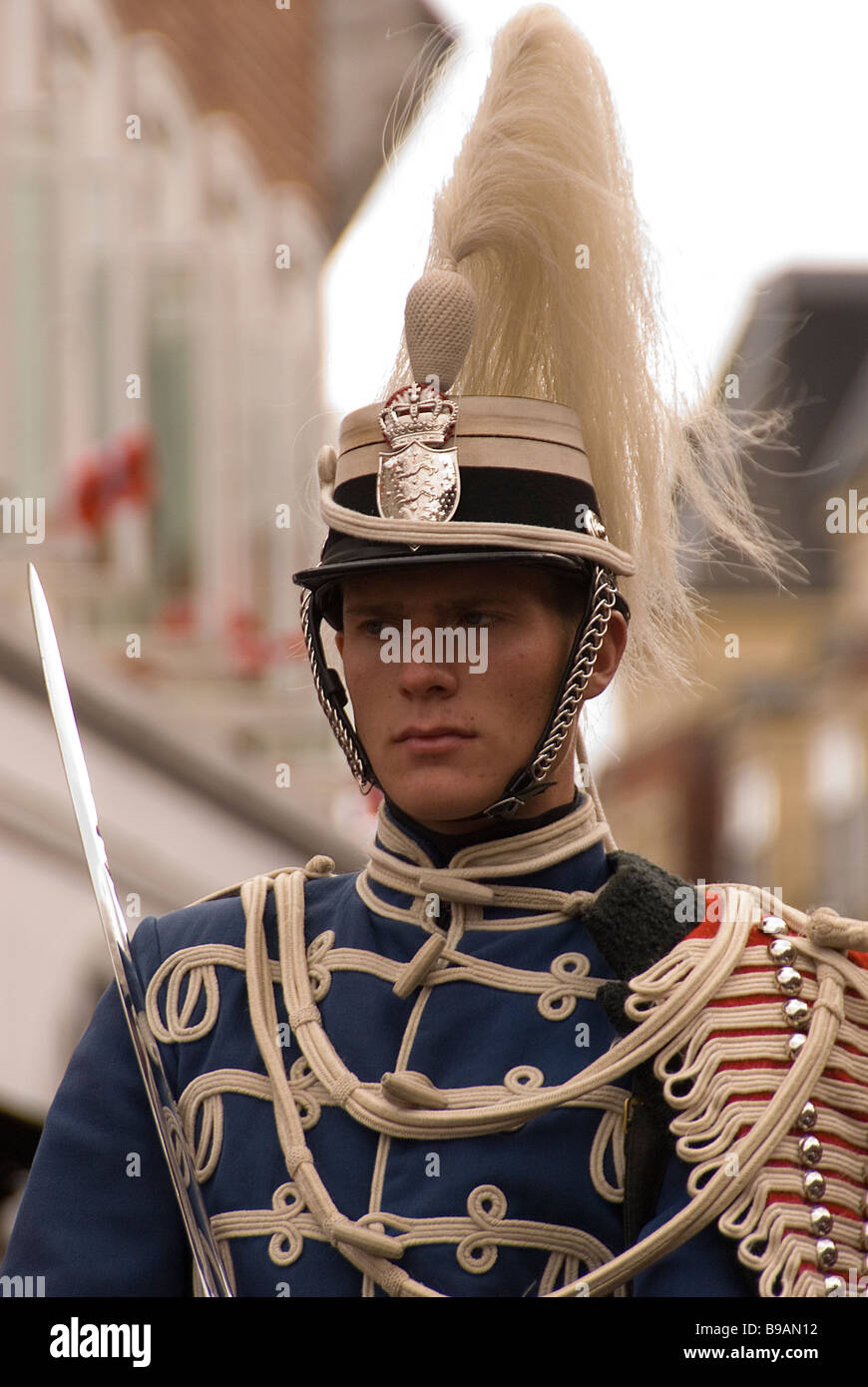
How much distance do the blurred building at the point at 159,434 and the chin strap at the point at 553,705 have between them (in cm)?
510

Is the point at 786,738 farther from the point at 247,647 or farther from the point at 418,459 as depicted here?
the point at 418,459

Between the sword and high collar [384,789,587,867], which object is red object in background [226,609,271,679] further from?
the sword

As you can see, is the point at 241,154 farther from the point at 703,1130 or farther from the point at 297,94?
the point at 703,1130

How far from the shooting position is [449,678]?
325 cm

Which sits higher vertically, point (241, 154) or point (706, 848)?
point (241, 154)

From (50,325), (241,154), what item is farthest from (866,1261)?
(241,154)

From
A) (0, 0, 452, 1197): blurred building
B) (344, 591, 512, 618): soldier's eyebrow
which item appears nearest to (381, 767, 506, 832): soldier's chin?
(344, 591, 512, 618): soldier's eyebrow

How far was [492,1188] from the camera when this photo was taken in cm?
319

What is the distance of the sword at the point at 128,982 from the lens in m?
3.22

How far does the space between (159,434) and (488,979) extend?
10364 mm

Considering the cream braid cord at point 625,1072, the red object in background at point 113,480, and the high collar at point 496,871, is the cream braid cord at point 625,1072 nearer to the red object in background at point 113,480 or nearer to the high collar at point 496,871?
the high collar at point 496,871

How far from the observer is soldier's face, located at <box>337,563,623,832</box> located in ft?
10.7

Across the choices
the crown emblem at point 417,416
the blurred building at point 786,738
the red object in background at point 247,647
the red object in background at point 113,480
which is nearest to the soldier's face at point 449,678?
the crown emblem at point 417,416
